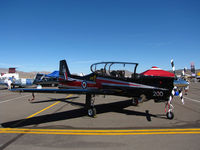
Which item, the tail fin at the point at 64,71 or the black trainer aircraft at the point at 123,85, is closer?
the black trainer aircraft at the point at 123,85

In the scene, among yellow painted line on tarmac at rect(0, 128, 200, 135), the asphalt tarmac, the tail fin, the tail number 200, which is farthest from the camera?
the tail fin

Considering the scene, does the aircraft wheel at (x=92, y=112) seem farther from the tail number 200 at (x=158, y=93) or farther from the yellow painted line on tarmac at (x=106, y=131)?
the tail number 200 at (x=158, y=93)

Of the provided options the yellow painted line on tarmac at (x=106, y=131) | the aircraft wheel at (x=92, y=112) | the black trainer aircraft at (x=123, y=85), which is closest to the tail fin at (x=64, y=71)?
the black trainer aircraft at (x=123, y=85)

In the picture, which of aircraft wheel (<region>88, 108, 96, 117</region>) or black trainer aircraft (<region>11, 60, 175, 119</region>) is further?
aircraft wheel (<region>88, 108, 96, 117</region>)

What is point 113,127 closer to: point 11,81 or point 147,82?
point 147,82

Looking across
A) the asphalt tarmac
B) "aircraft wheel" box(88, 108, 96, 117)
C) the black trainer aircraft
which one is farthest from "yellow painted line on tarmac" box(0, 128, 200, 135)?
"aircraft wheel" box(88, 108, 96, 117)

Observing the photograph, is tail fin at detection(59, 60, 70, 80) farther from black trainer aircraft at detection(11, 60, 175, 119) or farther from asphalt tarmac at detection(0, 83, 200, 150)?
asphalt tarmac at detection(0, 83, 200, 150)

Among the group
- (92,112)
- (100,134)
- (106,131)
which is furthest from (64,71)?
(100,134)

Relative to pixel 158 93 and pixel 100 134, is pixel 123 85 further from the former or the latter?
pixel 100 134

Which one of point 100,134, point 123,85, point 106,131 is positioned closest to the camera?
point 100,134

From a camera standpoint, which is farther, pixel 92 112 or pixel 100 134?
pixel 92 112

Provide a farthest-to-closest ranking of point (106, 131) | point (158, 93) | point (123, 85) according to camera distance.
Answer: point (123, 85)
point (158, 93)
point (106, 131)

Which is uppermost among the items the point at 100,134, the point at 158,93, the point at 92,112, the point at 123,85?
the point at 123,85

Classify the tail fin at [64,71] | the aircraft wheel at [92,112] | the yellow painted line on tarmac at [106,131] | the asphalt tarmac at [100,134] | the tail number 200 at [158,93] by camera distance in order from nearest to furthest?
the asphalt tarmac at [100,134] < the yellow painted line on tarmac at [106,131] < the tail number 200 at [158,93] < the aircraft wheel at [92,112] < the tail fin at [64,71]
